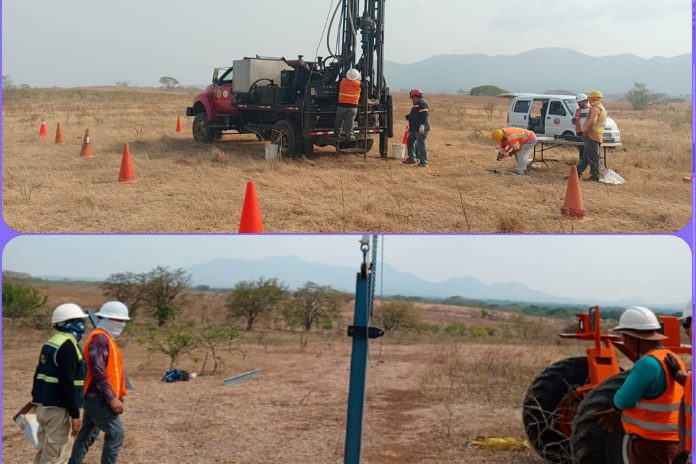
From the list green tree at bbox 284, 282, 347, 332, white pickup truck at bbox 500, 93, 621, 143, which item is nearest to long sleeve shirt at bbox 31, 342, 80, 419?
white pickup truck at bbox 500, 93, 621, 143

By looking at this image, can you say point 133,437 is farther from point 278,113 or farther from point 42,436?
point 278,113

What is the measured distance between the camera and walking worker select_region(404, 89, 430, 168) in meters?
13.5

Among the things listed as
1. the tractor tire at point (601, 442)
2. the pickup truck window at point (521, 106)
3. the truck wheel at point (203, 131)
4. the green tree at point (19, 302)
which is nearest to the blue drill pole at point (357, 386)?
the tractor tire at point (601, 442)

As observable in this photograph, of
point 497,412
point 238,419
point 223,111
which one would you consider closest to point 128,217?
point 238,419

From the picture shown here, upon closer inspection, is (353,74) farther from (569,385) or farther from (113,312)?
(113,312)

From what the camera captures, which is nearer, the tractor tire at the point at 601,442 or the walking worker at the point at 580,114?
the tractor tire at the point at 601,442

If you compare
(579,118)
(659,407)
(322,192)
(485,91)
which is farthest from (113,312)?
(485,91)

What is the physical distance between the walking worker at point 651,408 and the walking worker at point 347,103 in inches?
364

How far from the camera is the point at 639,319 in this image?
5.21 meters

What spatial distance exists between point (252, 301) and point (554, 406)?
71.0 ft

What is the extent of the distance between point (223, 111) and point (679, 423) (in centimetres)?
1333

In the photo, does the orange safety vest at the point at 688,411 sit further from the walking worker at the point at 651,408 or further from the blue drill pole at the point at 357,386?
the blue drill pole at the point at 357,386

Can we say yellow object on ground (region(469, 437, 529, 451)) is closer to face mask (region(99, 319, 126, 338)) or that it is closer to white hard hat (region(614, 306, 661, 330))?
white hard hat (region(614, 306, 661, 330))

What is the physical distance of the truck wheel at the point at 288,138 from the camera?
1396cm
